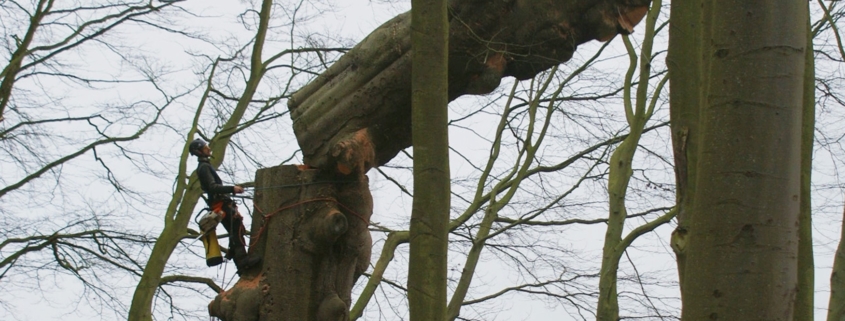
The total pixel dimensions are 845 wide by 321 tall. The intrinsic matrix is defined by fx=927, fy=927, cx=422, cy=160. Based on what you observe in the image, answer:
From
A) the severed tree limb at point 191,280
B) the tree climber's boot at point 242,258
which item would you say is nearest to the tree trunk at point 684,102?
the tree climber's boot at point 242,258

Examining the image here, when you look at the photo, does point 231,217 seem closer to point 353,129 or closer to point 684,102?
point 353,129

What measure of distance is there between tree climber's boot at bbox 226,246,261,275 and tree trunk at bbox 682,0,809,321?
3317 mm

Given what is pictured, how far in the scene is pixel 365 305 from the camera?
1088cm

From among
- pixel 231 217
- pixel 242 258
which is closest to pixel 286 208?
pixel 242 258

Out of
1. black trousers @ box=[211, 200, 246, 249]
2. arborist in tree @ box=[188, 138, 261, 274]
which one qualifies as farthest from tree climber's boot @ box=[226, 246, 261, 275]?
black trousers @ box=[211, 200, 246, 249]

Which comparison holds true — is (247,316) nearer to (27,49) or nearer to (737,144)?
(737,144)

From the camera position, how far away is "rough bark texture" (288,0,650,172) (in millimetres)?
4734

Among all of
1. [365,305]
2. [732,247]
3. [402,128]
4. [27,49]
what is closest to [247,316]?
[402,128]

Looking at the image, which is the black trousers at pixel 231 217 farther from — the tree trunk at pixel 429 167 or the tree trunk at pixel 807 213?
the tree trunk at pixel 807 213

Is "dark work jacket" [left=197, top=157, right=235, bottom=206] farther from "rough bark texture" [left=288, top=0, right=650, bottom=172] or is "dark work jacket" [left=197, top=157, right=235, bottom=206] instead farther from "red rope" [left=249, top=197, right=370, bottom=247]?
"rough bark texture" [left=288, top=0, right=650, bottom=172]

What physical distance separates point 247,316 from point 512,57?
6.56 ft

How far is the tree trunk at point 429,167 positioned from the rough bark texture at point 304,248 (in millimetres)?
1137

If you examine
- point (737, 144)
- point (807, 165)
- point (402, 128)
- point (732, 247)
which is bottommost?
point (732, 247)

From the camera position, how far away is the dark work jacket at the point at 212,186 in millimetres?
6090
